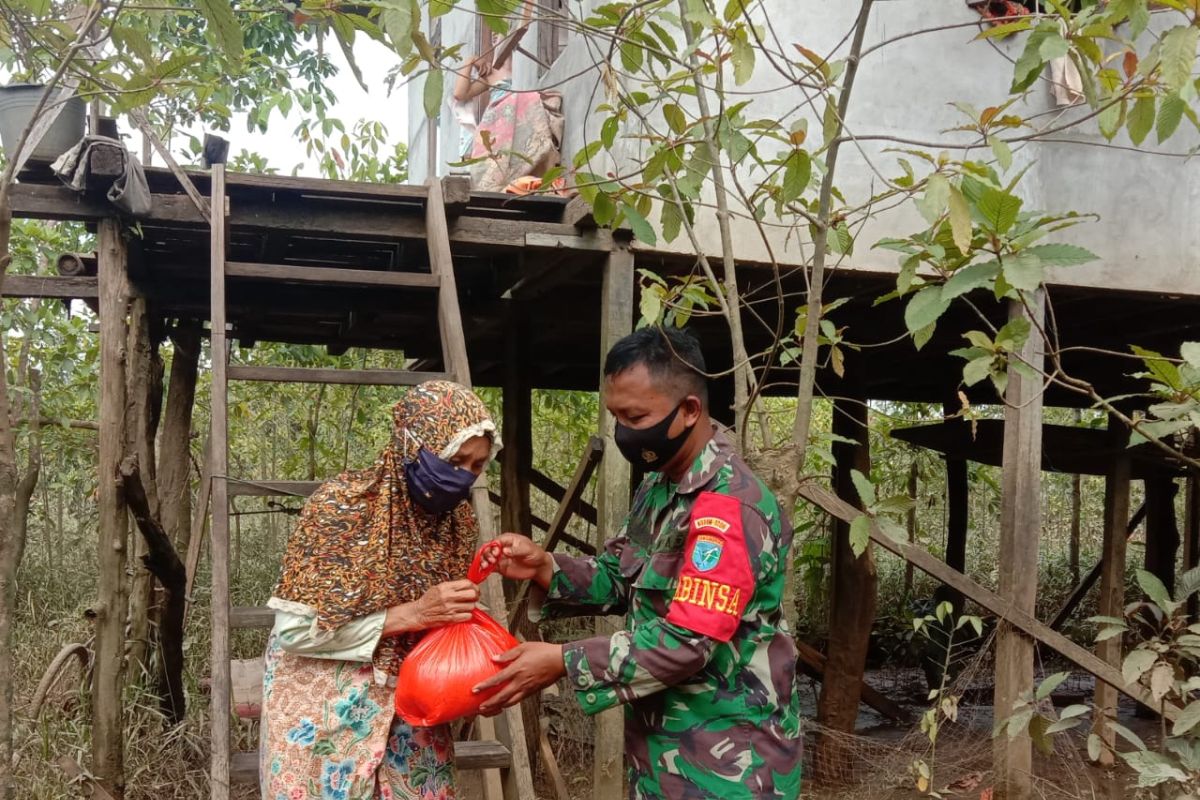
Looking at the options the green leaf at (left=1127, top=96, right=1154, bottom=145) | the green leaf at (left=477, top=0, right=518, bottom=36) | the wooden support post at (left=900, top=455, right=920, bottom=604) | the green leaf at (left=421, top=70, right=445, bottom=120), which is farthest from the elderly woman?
the wooden support post at (left=900, top=455, right=920, bottom=604)

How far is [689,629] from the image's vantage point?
2006mm

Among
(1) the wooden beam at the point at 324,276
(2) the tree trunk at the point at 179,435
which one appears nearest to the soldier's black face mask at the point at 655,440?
(1) the wooden beam at the point at 324,276

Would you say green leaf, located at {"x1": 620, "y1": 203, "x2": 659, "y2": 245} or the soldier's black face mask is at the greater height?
green leaf, located at {"x1": 620, "y1": 203, "x2": 659, "y2": 245}

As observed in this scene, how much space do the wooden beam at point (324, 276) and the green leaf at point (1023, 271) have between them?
2.26 metres

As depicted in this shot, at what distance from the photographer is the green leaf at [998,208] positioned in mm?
2266

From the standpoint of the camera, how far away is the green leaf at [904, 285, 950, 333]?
241 cm

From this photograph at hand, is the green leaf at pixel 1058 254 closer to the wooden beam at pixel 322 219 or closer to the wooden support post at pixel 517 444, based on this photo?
the wooden beam at pixel 322 219

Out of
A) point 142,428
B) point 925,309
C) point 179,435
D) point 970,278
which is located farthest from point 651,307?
point 179,435

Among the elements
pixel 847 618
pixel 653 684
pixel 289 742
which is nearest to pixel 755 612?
pixel 653 684

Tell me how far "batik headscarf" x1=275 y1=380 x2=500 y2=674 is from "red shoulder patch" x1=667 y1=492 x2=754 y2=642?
0.63m

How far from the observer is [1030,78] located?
7.88ft

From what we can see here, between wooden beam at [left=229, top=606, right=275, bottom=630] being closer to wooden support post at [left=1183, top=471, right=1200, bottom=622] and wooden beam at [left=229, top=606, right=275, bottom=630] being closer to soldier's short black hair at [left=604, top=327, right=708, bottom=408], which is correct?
soldier's short black hair at [left=604, top=327, right=708, bottom=408]

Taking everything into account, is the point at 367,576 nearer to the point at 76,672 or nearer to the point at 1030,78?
the point at 1030,78

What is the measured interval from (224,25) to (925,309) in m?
1.55
